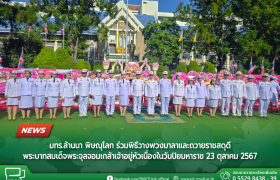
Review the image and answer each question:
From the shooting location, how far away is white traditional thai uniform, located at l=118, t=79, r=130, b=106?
28.0 feet

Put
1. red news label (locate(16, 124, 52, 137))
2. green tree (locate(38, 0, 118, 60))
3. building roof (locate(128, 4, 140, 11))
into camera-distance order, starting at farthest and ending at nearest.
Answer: building roof (locate(128, 4, 140, 11))
green tree (locate(38, 0, 118, 60))
red news label (locate(16, 124, 52, 137))

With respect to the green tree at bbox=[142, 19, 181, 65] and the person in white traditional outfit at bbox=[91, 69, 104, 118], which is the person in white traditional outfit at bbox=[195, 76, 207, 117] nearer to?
the person in white traditional outfit at bbox=[91, 69, 104, 118]

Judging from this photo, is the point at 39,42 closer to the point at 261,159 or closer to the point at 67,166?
the point at 67,166

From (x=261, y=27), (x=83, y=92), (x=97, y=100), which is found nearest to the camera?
(x=83, y=92)

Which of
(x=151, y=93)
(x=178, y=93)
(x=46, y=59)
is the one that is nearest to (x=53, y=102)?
(x=151, y=93)

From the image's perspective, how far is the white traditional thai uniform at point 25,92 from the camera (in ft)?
Answer: 25.0

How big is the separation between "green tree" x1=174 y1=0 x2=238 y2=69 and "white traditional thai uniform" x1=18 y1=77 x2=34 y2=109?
862 inches

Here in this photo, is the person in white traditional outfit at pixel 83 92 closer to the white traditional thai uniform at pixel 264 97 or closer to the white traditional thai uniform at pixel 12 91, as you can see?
the white traditional thai uniform at pixel 12 91

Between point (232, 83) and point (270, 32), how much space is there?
A: 16.5 meters

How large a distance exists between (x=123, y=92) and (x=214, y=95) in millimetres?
3775

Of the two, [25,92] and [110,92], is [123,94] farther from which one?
[25,92]

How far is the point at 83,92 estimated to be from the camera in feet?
26.7

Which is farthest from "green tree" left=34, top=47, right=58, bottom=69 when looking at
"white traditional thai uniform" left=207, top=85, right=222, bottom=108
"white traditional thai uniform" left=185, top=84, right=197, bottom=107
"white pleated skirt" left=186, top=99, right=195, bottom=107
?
"white traditional thai uniform" left=207, top=85, right=222, bottom=108

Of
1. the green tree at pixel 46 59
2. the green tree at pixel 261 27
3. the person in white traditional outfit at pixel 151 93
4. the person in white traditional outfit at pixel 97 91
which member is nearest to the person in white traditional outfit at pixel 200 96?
the person in white traditional outfit at pixel 151 93
